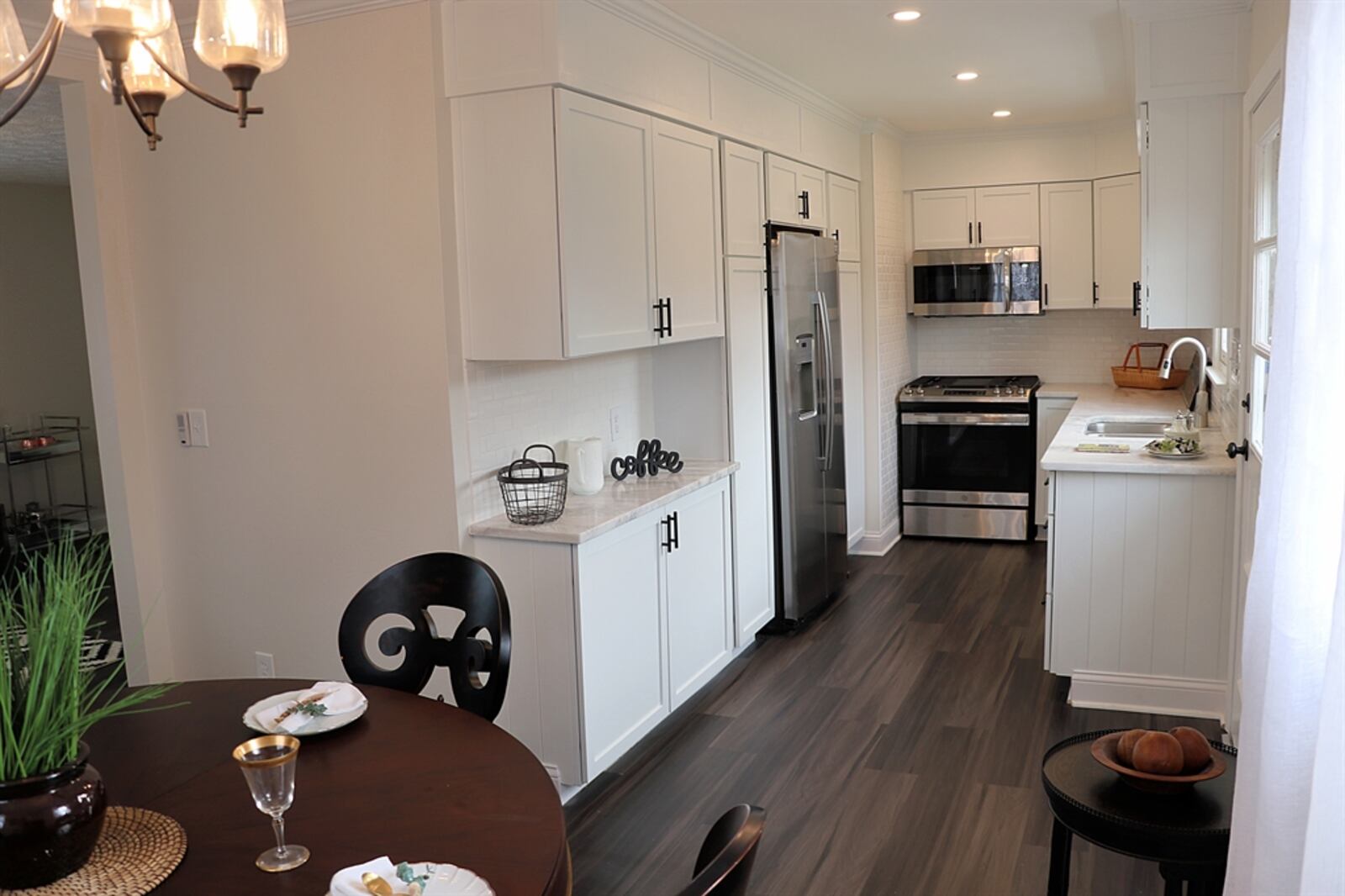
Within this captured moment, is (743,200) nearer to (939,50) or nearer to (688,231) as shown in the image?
(688,231)

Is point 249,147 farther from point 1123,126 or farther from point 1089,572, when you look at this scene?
point 1123,126

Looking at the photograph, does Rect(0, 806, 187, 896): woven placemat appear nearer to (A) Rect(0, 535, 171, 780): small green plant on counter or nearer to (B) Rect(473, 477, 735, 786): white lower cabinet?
(A) Rect(0, 535, 171, 780): small green plant on counter

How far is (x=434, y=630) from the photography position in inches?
98.6

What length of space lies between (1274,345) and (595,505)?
2397 mm

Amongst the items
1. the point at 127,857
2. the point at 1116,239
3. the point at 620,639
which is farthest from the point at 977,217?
the point at 127,857

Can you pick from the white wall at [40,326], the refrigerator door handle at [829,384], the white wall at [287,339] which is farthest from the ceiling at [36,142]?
the refrigerator door handle at [829,384]

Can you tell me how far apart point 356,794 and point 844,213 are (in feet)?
16.0

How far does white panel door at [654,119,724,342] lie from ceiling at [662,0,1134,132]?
1.43 ft

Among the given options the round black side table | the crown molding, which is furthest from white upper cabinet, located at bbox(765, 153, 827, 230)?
the round black side table

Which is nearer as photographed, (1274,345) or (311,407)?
(1274,345)

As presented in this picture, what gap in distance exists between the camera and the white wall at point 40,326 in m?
7.54

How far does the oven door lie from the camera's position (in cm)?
684

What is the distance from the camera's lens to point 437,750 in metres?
2.00

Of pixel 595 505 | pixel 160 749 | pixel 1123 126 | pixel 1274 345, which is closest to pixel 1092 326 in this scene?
pixel 1123 126
